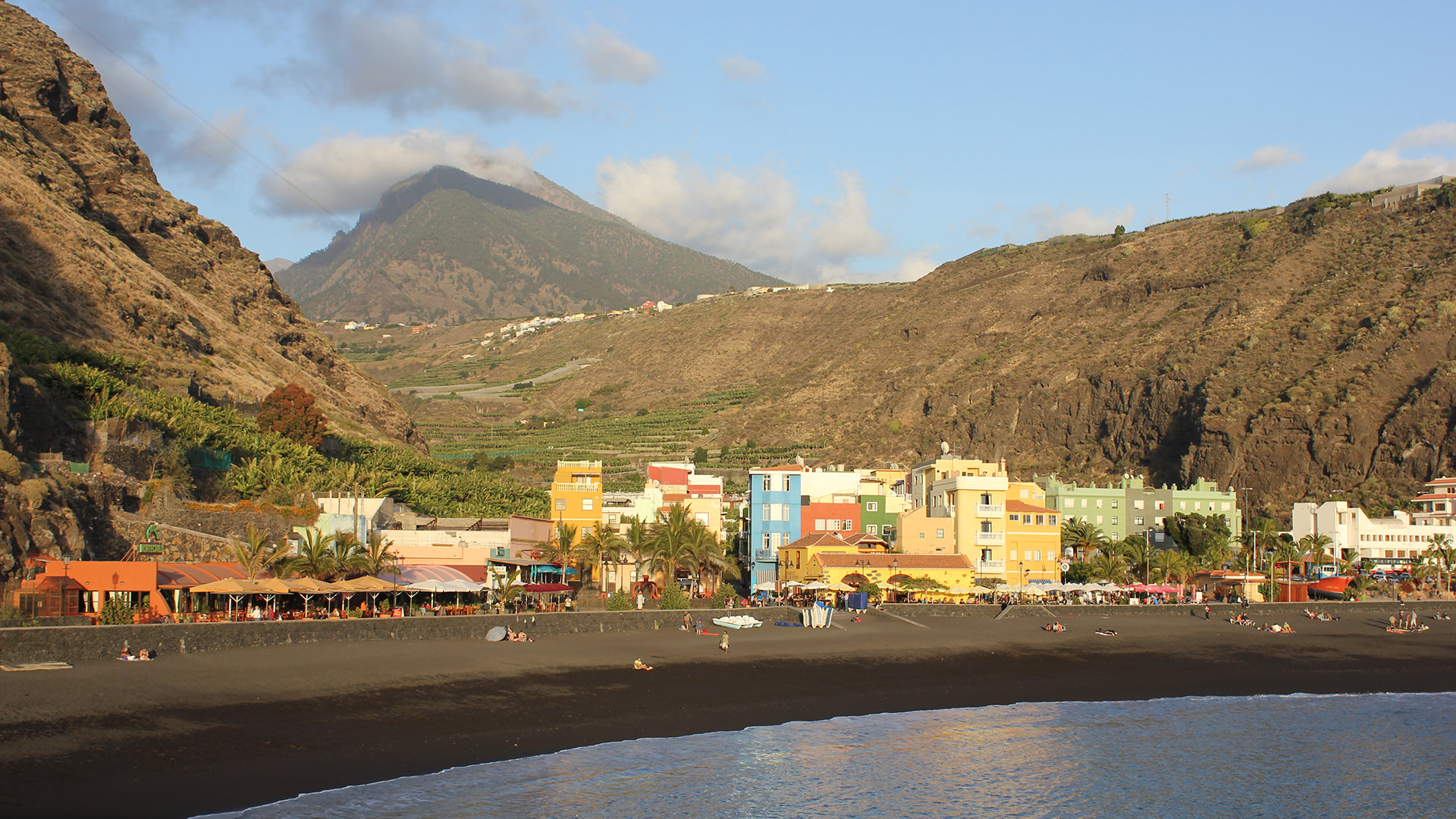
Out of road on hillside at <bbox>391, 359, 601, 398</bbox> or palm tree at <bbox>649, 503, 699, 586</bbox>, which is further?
road on hillside at <bbox>391, 359, 601, 398</bbox>

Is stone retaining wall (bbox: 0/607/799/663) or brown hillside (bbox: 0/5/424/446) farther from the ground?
brown hillside (bbox: 0/5/424/446)

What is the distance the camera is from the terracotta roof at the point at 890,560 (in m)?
52.7

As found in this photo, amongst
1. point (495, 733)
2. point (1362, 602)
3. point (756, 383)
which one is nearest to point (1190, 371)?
point (1362, 602)

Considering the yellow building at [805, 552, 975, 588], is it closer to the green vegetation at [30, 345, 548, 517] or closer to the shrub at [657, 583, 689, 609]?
the shrub at [657, 583, 689, 609]

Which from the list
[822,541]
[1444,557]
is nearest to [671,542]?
[822,541]

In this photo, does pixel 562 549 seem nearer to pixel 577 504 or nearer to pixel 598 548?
pixel 598 548

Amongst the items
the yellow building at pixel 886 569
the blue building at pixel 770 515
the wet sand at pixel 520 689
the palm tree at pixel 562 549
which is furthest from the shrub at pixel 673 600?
the blue building at pixel 770 515

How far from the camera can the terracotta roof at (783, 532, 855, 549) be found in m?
55.4

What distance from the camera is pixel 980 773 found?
24438 mm

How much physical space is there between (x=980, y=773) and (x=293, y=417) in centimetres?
4711

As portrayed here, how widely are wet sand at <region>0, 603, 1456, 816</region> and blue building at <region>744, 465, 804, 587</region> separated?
13.0 m

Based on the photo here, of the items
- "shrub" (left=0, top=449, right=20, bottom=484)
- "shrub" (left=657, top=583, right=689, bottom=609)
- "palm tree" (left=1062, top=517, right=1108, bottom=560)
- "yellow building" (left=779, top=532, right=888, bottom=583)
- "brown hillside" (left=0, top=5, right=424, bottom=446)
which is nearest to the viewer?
"shrub" (left=0, top=449, right=20, bottom=484)

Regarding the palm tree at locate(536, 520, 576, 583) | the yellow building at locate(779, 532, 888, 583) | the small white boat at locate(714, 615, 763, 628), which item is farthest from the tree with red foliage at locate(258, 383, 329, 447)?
the small white boat at locate(714, 615, 763, 628)

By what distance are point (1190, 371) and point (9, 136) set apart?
94.4m
